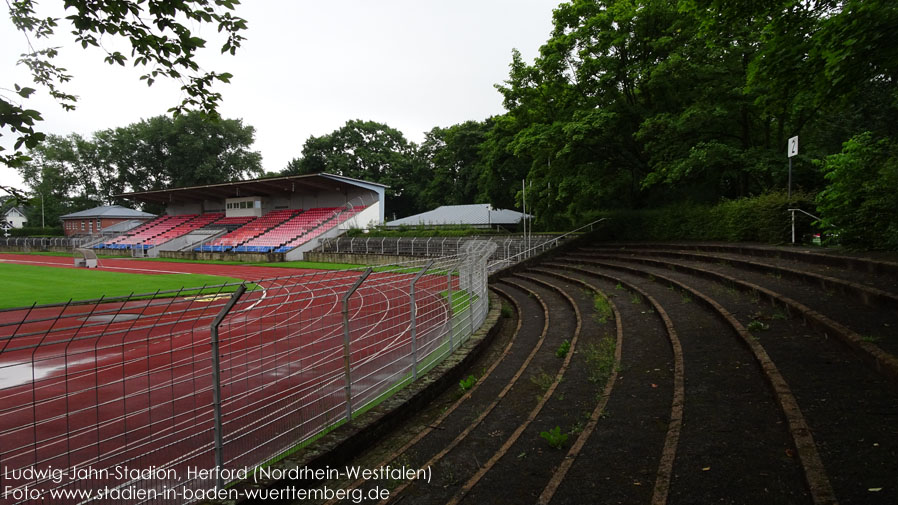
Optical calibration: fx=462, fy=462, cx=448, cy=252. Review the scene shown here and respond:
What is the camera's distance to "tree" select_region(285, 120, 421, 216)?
62.2m

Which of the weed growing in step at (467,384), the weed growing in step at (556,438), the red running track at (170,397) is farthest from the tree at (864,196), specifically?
the red running track at (170,397)

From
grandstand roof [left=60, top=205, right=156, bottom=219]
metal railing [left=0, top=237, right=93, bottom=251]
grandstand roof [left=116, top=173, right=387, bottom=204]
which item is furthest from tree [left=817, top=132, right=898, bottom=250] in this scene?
grandstand roof [left=60, top=205, right=156, bottom=219]

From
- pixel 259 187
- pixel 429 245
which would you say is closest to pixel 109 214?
pixel 259 187

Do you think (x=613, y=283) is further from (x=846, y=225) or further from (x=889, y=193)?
(x=889, y=193)

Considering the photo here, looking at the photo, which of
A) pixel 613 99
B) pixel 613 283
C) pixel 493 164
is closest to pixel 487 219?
pixel 493 164

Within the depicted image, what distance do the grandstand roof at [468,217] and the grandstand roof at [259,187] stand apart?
18.6ft

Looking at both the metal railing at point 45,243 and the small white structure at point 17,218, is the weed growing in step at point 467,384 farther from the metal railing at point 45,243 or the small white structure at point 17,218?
the small white structure at point 17,218

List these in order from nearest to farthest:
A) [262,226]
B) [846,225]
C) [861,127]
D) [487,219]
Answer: [846,225]
[861,127]
[262,226]
[487,219]

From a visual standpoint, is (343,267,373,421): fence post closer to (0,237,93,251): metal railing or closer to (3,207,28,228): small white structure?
(0,237,93,251): metal railing

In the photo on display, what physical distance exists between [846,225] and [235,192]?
152 feet

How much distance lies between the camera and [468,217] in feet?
148

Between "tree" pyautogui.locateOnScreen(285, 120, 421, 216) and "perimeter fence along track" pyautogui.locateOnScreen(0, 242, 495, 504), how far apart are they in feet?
178

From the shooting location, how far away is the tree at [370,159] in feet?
204

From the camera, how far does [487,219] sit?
4316 centimetres
